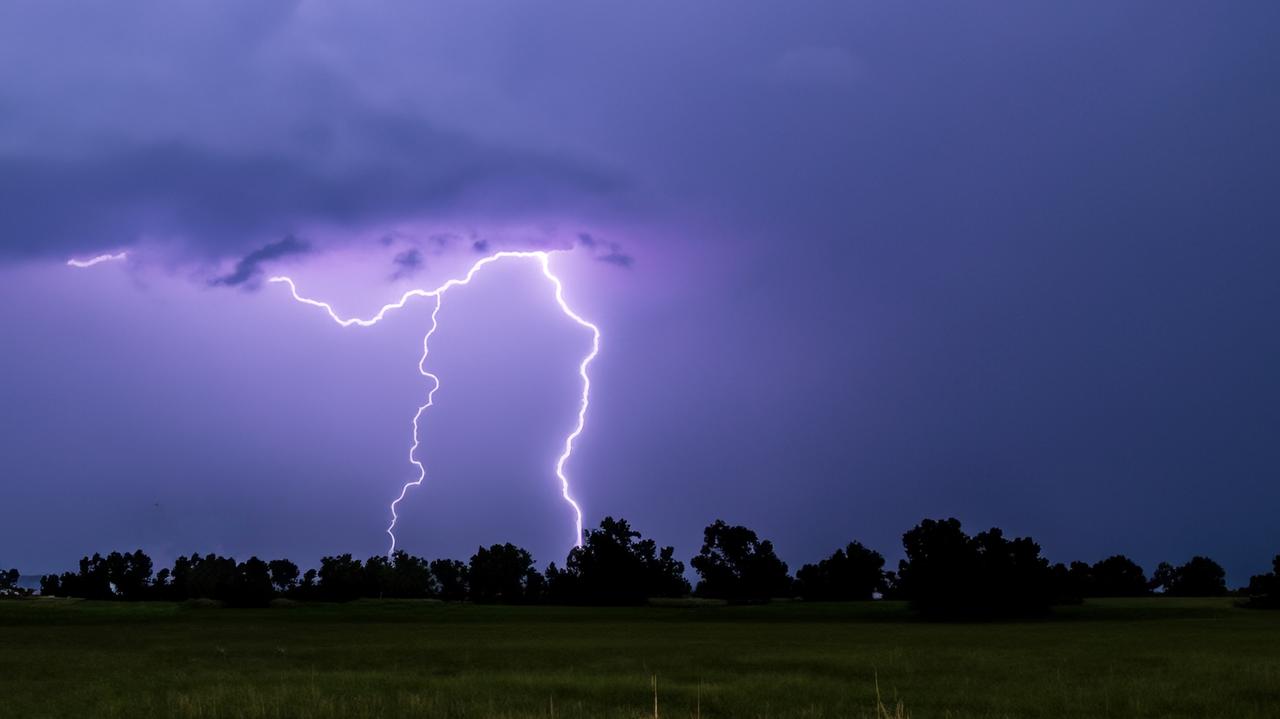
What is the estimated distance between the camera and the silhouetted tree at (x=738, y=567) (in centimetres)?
12619

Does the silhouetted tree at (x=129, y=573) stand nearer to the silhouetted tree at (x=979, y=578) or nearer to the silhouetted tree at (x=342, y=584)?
the silhouetted tree at (x=342, y=584)

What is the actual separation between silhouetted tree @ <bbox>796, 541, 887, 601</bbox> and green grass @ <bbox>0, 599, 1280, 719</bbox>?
66.9 meters

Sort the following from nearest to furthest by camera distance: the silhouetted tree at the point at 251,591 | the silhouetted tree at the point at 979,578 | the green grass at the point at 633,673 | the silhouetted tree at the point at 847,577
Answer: the green grass at the point at 633,673 < the silhouetted tree at the point at 979,578 < the silhouetted tree at the point at 251,591 < the silhouetted tree at the point at 847,577

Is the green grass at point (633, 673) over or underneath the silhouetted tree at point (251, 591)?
over

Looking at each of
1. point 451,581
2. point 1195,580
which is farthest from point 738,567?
point 1195,580

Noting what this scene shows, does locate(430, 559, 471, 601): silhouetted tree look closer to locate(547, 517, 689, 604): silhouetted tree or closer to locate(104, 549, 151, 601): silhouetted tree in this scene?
locate(547, 517, 689, 604): silhouetted tree

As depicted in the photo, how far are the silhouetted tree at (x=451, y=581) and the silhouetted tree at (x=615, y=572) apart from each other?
13094 mm

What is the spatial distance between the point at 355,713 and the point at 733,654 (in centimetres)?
2057

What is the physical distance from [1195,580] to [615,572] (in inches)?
3546

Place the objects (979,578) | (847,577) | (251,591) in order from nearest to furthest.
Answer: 1. (979,578)
2. (251,591)
3. (847,577)

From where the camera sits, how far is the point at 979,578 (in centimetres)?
8644

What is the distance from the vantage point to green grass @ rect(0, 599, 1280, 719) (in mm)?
19734

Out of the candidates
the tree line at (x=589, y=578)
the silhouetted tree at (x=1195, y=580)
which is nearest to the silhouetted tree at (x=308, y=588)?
the tree line at (x=589, y=578)

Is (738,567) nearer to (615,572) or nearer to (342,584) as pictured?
(615,572)
